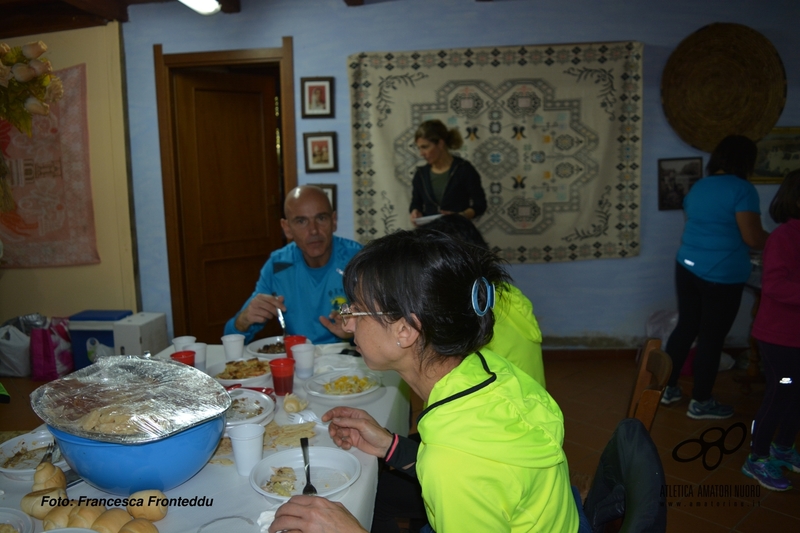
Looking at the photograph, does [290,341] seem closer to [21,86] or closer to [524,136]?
[21,86]

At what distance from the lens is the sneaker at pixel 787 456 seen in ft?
8.63

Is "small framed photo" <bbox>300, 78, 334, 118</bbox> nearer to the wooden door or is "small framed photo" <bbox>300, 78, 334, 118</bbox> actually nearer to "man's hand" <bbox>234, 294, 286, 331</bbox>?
the wooden door

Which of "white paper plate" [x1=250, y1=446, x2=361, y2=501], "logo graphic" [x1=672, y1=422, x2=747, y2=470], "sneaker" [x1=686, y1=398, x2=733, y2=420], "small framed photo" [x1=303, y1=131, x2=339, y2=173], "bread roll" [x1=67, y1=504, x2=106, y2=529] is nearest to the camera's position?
"bread roll" [x1=67, y1=504, x2=106, y2=529]

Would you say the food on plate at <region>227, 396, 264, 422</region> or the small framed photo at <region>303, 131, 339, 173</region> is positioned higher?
the small framed photo at <region>303, 131, 339, 173</region>

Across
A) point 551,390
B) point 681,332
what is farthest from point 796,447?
point 551,390

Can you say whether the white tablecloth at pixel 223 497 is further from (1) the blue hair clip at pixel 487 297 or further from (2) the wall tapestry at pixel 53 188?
(2) the wall tapestry at pixel 53 188

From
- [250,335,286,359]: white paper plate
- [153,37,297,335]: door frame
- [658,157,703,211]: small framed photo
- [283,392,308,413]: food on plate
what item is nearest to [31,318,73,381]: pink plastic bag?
[153,37,297,335]: door frame

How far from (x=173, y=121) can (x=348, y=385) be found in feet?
11.4

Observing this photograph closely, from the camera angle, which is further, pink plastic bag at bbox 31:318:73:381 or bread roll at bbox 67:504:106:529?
pink plastic bag at bbox 31:318:73:381

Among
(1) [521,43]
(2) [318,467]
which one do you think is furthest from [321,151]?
(2) [318,467]

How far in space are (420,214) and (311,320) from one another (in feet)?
6.07

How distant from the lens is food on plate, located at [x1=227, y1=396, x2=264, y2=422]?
4.96 ft

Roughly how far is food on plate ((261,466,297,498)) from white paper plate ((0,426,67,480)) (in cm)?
49

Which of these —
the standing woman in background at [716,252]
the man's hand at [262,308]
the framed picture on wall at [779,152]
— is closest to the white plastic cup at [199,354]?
the man's hand at [262,308]
